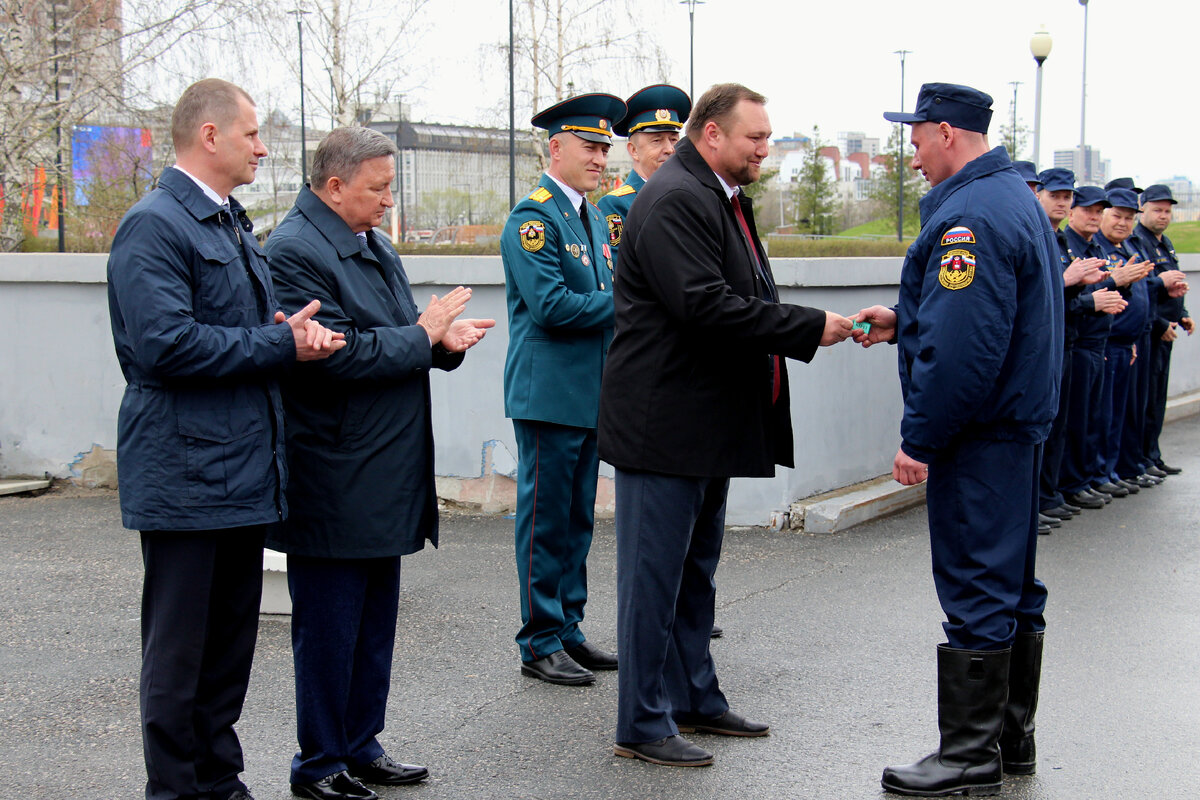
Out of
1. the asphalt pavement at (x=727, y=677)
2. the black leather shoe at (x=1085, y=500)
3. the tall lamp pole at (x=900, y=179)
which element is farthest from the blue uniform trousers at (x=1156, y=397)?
the tall lamp pole at (x=900, y=179)

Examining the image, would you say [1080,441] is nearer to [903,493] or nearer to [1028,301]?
[903,493]

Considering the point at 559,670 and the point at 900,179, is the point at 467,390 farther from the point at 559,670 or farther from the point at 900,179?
the point at 900,179

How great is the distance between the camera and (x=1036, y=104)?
1894cm

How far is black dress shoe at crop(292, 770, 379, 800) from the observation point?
132 inches

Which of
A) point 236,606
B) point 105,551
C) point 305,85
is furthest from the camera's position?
point 305,85

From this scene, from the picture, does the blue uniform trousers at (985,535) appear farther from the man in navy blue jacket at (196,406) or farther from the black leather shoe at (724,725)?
the man in navy blue jacket at (196,406)

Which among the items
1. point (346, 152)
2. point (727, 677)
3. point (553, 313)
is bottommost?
point (727, 677)

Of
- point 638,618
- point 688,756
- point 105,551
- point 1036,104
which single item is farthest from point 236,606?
point 1036,104

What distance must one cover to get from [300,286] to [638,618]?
1436 millimetres

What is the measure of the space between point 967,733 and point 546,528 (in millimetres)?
1769

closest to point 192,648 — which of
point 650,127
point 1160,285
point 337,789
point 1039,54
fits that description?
point 337,789

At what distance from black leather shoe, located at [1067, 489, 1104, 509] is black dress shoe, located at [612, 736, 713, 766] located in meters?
5.08

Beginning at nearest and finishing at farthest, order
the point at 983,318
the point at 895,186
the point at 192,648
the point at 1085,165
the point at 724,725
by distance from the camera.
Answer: the point at 192,648 < the point at 983,318 < the point at 724,725 < the point at 1085,165 < the point at 895,186

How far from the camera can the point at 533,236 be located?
4449 mm
